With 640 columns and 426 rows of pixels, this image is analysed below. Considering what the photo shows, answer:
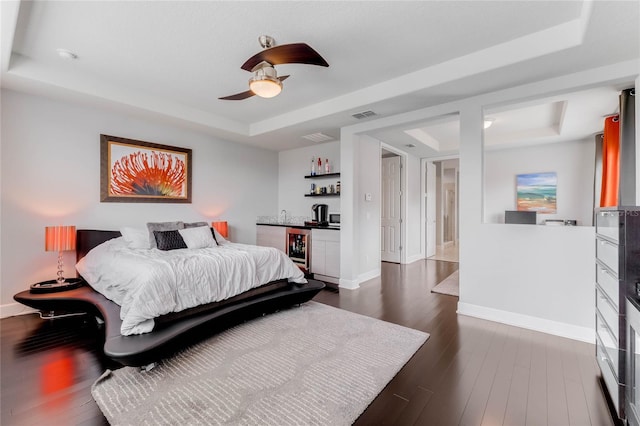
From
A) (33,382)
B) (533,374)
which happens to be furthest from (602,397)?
(33,382)

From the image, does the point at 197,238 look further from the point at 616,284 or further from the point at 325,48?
the point at 616,284

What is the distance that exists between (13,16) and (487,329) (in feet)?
16.0

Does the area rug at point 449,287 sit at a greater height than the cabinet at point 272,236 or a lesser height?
lesser

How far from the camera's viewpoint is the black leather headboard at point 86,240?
3.64 metres

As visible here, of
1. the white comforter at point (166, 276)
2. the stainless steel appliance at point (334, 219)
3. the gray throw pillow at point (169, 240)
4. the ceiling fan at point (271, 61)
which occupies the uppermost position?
the ceiling fan at point (271, 61)

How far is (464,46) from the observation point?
2.60 meters

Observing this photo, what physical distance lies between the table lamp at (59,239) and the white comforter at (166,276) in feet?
0.78

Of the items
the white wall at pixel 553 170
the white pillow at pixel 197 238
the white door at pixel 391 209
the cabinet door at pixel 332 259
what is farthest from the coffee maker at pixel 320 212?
the white wall at pixel 553 170

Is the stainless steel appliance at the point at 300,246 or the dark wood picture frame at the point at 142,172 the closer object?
the dark wood picture frame at the point at 142,172

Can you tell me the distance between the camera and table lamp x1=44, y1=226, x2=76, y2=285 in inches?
126

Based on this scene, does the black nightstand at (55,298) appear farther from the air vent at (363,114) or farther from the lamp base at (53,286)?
the air vent at (363,114)

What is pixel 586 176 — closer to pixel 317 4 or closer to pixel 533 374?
pixel 533 374

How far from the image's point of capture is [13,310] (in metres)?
3.23

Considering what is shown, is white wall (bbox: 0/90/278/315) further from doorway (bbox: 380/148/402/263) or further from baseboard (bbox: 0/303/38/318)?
doorway (bbox: 380/148/402/263)
